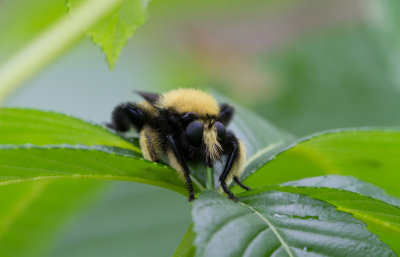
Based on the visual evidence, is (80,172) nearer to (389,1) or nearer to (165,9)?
(389,1)

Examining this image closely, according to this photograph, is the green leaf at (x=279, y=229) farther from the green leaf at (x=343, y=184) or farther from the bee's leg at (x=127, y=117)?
the bee's leg at (x=127, y=117)

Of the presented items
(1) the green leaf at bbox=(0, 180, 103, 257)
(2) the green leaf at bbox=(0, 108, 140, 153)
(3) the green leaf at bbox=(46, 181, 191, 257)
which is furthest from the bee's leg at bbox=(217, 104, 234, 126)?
(3) the green leaf at bbox=(46, 181, 191, 257)

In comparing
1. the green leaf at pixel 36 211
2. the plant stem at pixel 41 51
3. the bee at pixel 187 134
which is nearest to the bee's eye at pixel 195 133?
the bee at pixel 187 134

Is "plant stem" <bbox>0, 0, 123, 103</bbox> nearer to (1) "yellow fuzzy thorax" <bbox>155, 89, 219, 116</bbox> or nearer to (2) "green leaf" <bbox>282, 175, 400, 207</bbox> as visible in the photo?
(1) "yellow fuzzy thorax" <bbox>155, 89, 219, 116</bbox>

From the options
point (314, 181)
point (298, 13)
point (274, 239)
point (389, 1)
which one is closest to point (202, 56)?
point (298, 13)

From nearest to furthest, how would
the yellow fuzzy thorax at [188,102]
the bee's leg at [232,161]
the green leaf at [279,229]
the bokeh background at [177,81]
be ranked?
the green leaf at [279,229] → the bee's leg at [232,161] → the yellow fuzzy thorax at [188,102] → the bokeh background at [177,81]

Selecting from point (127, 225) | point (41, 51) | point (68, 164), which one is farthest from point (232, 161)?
point (127, 225)

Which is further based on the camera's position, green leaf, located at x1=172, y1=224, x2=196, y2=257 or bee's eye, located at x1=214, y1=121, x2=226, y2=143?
bee's eye, located at x1=214, y1=121, x2=226, y2=143
